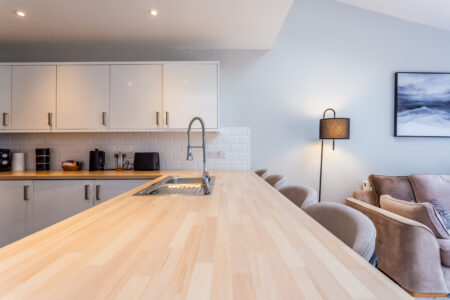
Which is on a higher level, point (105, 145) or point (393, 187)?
point (105, 145)

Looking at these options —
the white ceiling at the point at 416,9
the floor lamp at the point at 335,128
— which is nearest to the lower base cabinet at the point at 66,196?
the floor lamp at the point at 335,128

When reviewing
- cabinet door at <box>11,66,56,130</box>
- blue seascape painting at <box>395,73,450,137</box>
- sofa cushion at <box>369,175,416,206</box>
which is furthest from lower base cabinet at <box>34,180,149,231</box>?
blue seascape painting at <box>395,73,450,137</box>

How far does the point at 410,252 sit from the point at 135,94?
2902 mm

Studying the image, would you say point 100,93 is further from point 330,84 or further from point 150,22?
point 330,84

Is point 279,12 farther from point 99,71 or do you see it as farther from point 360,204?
point 99,71

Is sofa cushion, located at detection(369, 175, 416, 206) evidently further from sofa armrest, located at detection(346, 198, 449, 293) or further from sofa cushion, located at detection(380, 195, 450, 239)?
sofa armrest, located at detection(346, 198, 449, 293)

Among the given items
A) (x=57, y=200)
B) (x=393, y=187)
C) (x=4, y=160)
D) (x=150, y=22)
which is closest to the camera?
(x=150, y=22)

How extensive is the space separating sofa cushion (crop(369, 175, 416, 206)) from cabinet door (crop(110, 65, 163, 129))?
102 inches

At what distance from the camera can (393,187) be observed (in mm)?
2867

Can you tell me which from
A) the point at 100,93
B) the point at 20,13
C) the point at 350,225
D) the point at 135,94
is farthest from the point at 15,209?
the point at 350,225

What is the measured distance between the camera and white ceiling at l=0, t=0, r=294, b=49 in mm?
2217

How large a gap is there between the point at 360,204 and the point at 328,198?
1335mm

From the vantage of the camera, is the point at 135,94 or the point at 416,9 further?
the point at 416,9

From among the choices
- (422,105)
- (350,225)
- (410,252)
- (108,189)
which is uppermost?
(422,105)
